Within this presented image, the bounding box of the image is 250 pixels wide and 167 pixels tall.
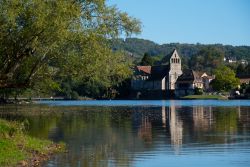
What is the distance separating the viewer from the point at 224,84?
198375 mm

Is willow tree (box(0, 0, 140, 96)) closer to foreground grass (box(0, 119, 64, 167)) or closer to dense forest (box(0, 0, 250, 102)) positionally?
dense forest (box(0, 0, 250, 102))

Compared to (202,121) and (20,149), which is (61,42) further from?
(202,121)

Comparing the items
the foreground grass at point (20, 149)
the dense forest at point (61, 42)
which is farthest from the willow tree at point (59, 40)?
the foreground grass at point (20, 149)

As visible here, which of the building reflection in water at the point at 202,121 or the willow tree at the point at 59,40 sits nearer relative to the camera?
the willow tree at the point at 59,40

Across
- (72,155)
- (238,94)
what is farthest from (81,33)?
(238,94)

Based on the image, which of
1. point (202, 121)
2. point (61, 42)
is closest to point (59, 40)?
point (61, 42)

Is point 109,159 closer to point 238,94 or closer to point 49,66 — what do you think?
point 49,66

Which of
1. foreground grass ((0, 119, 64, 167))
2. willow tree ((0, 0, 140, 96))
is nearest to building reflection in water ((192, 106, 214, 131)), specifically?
willow tree ((0, 0, 140, 96))

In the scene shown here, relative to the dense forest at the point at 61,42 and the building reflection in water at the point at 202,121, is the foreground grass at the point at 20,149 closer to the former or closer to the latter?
the dense forest at the point at 61,42

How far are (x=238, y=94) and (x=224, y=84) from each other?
15.3 m

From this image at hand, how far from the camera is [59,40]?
1003 inches

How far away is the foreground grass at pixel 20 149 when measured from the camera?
22259mm

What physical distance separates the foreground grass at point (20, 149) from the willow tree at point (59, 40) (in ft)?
8.41

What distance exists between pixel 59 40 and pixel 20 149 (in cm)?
538
